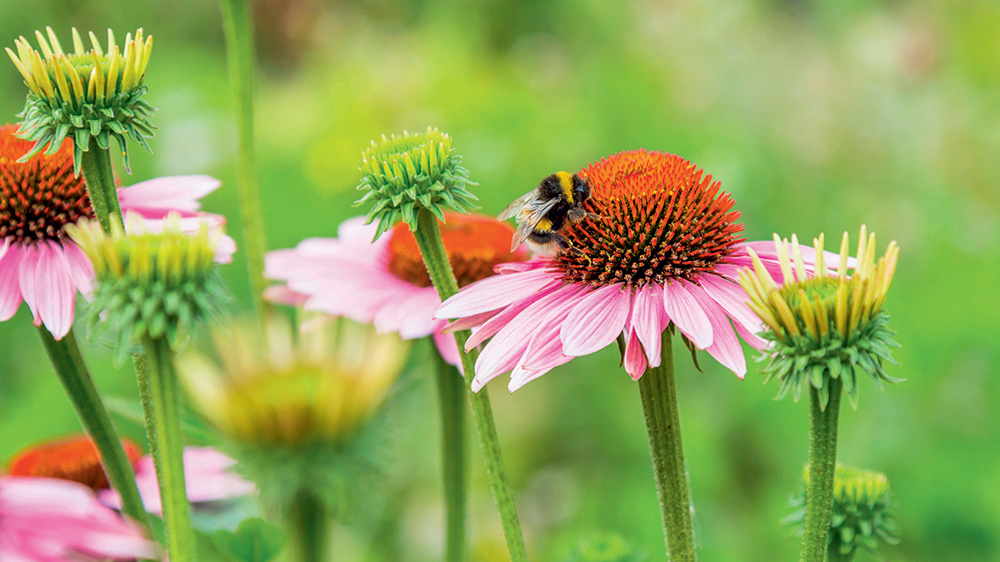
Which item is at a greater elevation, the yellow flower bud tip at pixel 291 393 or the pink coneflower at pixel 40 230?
the pink coneflower at pixel 40 230

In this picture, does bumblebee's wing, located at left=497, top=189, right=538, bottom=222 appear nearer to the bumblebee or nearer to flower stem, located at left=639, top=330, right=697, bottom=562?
the bumblebee

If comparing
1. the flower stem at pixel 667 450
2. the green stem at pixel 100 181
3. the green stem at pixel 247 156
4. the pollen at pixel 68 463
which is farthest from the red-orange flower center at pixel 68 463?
the flower stem at pixel 667 450

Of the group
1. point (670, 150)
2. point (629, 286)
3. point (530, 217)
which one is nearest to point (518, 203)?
point (530, 217)

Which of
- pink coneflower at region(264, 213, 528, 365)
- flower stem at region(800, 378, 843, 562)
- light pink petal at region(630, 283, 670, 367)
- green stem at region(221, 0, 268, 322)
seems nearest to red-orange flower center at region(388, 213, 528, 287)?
pink coneflower at region(264, 213, 528, 365)

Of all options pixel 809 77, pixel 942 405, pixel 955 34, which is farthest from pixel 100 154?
pixel 809 77

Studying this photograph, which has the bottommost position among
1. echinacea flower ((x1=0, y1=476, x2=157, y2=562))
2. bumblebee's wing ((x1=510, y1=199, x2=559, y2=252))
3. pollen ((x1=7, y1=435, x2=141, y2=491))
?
pollen ((x1=7, y1=435, x2=141, y2=491))

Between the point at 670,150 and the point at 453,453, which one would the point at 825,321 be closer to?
the point at 453,453

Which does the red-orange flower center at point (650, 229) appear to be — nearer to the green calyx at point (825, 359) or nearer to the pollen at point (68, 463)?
the green calyx at point (825, 359)
